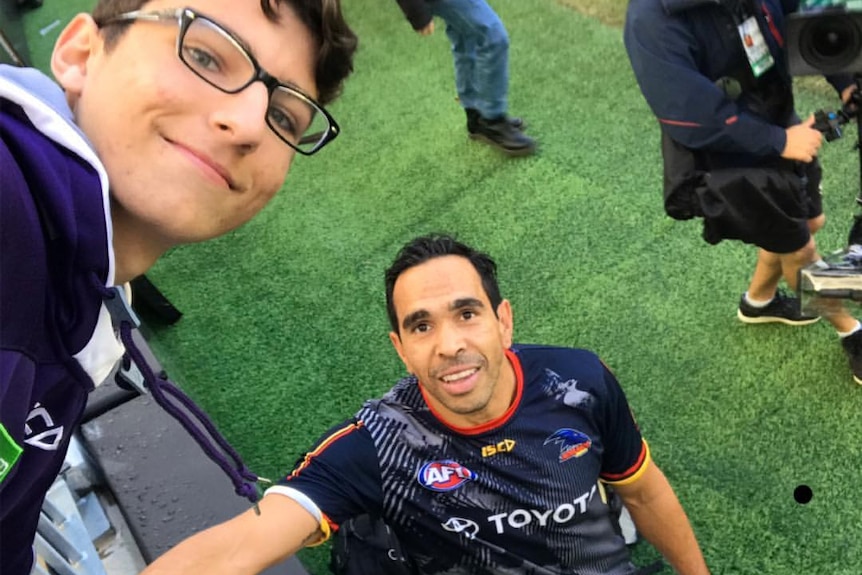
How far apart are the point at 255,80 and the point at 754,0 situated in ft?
4.59

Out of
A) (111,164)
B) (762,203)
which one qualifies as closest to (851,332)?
(762,203)

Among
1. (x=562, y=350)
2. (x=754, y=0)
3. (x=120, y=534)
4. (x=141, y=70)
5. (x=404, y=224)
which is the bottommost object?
(x=404, y=224)

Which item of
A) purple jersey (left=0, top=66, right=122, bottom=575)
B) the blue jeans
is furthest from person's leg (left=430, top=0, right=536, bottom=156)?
purple jersey (left=0, top=66, right=122, bottom=575)

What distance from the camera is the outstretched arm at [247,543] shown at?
4.51 feet

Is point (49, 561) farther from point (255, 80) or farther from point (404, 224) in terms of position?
point (404, 224)

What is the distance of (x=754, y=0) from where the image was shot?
1874 millimetres

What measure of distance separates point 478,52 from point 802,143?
162cm

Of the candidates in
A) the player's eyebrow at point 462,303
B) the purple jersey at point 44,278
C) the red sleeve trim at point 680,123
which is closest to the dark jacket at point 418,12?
the red sleeve trim at point 680,123

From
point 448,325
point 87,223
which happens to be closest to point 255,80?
point 87,223

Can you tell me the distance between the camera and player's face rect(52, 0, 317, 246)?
898mm

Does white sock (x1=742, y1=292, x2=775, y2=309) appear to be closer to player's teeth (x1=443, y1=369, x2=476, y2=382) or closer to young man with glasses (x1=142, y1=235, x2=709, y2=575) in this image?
young man with glasses (x1=142, y1=235, x2=709, y2=575)

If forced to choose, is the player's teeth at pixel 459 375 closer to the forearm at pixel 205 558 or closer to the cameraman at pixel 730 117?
the forearm at pixel 205 558

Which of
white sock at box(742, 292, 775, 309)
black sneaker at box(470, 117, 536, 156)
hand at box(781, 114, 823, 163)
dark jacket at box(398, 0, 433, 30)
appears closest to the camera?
hand at box(781, 114, 823, 163)

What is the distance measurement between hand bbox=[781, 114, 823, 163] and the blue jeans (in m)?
1.51
